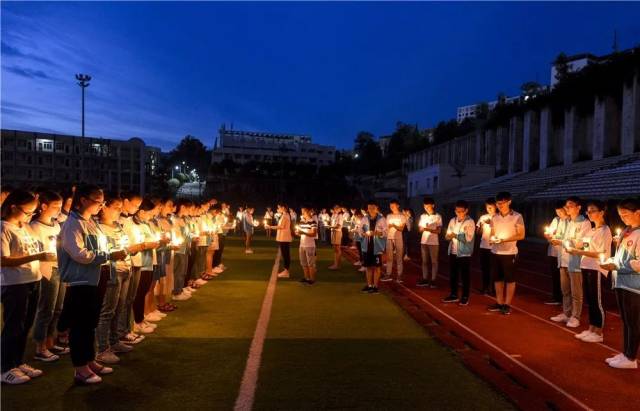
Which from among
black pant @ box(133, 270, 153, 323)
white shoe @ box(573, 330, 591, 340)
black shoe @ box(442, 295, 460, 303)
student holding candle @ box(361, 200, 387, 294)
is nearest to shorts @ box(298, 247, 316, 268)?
student holding candle @ box(361, 200, 387, 294)

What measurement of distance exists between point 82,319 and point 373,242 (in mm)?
6672

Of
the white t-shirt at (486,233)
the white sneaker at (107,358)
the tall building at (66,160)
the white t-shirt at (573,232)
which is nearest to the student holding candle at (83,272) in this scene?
the white sneaker at (107,358)

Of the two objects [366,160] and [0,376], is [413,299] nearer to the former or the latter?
[0,376]

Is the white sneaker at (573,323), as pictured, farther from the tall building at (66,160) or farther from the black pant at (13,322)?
Answer: the tall building at (66,160)

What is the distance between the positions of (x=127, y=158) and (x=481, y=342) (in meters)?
81.9

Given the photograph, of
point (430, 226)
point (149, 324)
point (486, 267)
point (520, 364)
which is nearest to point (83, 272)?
point (149, 324)

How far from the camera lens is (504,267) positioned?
8.91 m

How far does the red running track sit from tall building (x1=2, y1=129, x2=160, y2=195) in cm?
6163

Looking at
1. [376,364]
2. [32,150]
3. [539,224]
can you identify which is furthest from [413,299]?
[32,150]

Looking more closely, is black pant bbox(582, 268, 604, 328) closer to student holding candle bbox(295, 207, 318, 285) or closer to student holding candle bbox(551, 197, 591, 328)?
student holding candle bbox(551, 197, 591, 328)

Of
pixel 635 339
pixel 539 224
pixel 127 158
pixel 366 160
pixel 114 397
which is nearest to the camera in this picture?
pixel 114 397

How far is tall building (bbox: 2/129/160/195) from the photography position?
70750 mm

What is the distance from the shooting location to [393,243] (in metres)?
13.3

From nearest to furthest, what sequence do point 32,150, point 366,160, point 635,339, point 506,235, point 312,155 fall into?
point 635,339, point 506,235, point 32,150, point 366,160, point 312,155
